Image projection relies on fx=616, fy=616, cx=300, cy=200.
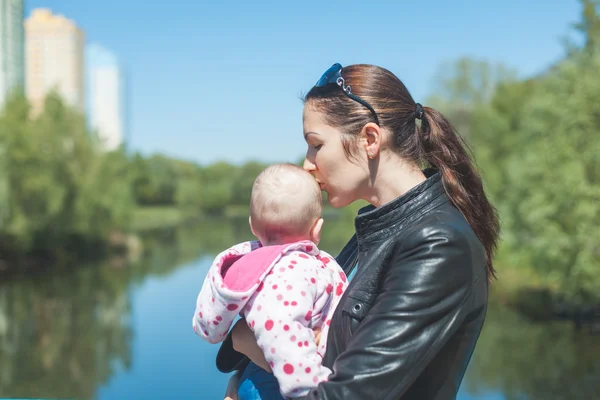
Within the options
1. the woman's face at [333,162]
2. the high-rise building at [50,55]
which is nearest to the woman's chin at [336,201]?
the woman's face at [333,162]

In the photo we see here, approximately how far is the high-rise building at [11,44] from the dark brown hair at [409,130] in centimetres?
3301

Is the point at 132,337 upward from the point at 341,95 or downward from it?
downward

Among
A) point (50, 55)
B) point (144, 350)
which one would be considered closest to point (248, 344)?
point (144, 350)

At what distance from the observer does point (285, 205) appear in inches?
55.4

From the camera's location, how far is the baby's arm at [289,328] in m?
1.22

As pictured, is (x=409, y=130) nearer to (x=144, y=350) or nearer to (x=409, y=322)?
(x=409, y=322)

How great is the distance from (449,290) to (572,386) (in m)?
11.4

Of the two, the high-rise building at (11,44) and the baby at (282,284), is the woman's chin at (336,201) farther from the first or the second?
the high-rise building at (11,44)

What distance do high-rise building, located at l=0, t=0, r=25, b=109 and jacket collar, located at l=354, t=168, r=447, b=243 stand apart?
1304 inches

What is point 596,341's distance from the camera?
1244 cm

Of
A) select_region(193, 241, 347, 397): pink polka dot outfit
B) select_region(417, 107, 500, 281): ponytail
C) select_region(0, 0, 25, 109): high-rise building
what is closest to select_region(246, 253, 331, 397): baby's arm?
select_region(193, 241, 347, 397): pink polka dot outfit

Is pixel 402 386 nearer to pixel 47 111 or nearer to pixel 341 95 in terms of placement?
pixel 341 95

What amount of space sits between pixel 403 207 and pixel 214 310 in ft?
1.52

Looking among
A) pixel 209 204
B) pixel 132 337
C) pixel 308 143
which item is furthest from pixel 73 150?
pixel 209 204
